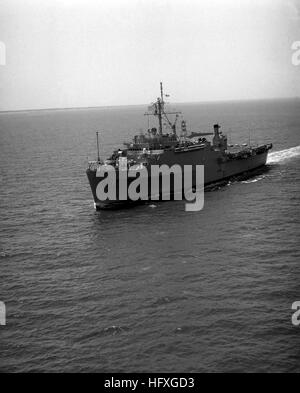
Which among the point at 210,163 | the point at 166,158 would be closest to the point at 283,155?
the point at 210,163

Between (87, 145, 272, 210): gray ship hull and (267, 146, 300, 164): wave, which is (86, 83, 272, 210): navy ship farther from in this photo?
(267, 146, 300, 164): wave

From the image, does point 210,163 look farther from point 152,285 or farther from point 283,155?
point 152,285

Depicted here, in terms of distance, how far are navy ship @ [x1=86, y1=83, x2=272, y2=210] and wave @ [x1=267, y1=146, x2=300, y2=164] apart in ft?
35.3

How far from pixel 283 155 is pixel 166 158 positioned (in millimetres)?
37822

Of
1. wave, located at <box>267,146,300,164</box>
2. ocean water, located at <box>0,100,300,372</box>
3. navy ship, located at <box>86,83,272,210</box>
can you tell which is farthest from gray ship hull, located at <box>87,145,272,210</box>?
wave, located at <box>267,146,300,164</box>

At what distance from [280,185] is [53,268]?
3661 cm

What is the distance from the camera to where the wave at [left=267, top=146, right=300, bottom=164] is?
86088 millimetres

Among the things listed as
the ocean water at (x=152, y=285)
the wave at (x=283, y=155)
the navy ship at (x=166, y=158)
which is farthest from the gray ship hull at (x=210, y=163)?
the wave at (x=283, y=155)

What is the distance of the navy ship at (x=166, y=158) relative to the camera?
5606 cm

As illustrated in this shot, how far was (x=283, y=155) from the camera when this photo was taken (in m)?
89.9

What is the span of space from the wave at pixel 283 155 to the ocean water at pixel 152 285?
2730cm

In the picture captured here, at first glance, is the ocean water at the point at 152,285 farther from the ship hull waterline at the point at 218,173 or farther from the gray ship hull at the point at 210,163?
the gray ship hull at the point at 210,163

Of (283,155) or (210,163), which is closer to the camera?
(210,163)

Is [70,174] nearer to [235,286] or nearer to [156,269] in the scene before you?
[156,269]
